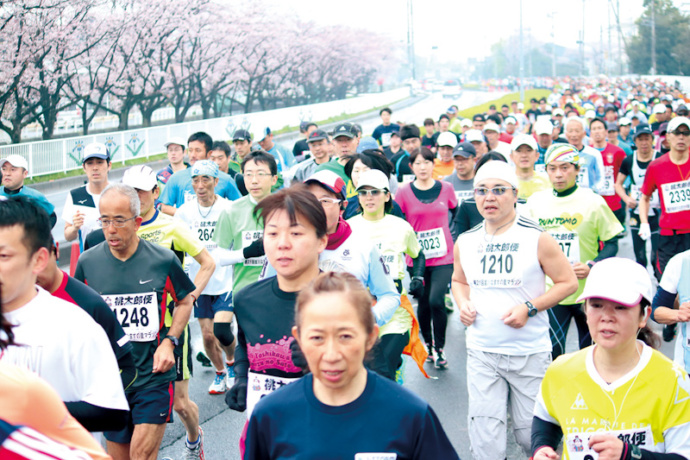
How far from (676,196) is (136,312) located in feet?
18.7

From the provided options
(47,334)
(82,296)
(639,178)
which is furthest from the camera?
(639,178)

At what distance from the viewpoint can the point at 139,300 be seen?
4645 mm

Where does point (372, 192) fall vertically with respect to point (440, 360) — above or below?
above

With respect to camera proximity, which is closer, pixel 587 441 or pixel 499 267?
pixel 587 441

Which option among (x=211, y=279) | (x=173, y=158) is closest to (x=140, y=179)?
(x=211, y=279)

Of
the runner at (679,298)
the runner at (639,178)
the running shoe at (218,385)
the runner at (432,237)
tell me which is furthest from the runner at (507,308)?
the runner at (639,178)

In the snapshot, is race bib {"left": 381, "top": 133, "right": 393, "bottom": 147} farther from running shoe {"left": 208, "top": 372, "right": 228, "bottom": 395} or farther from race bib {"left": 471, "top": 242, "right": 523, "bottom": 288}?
race bib {"left": 471, "top": 242, "right": 523, "bottom": 288}

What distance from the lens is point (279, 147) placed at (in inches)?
448

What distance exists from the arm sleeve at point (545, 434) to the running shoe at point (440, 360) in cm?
423

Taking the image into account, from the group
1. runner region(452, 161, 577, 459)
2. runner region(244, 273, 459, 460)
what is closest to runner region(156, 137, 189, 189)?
runner region(452, 161, 577, 459)

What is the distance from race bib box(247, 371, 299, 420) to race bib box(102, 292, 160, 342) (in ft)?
4.30

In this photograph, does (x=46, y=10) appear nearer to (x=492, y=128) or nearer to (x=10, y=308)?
(x=492, y=128)

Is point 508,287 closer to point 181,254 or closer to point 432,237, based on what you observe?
point 181,254

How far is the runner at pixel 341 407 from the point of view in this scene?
2.49m
